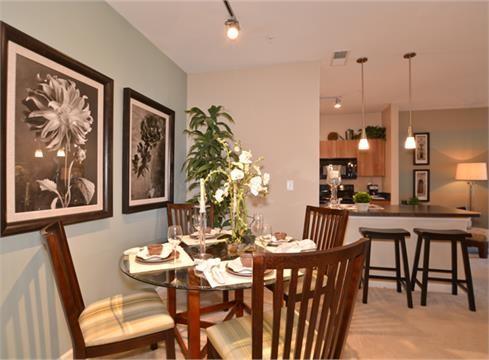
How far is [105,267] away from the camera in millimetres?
2207

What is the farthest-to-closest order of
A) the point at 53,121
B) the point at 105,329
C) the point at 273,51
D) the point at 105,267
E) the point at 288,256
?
the point at 273,51, the point at 105,267, the point at 53,121, the point at 105,329, the point at 288,256

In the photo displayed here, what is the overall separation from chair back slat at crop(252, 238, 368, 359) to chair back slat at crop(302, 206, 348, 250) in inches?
39.6

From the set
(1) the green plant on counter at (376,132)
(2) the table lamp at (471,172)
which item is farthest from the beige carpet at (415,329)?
(1) the green plant on counter at (376,132)

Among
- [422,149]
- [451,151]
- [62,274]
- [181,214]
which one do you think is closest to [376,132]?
[422,149]

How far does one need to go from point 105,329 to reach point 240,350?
74 centimetres

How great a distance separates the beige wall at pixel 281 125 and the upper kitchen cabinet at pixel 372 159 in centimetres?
270

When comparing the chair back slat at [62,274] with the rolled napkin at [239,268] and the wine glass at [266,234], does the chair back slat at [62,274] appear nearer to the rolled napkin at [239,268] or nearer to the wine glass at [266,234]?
the rolled napkin at [239,268]

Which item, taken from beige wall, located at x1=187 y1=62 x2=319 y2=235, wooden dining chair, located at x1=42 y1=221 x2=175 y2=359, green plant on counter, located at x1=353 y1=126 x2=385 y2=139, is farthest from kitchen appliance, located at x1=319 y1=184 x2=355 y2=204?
wooden dining chair, located at x1=42 y1=221 x2=175 y2=359

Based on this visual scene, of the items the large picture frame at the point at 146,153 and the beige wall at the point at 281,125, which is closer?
the large picture frame at the point at 146,153

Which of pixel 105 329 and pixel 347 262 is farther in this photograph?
pixel 105 329

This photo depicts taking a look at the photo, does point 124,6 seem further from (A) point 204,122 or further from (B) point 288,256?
(B) point 288,256

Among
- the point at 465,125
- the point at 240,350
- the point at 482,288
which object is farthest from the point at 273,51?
the point at 465,125

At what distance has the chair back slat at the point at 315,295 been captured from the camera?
92 centimetres

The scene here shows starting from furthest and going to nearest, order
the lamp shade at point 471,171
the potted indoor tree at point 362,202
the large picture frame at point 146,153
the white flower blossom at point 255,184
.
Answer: the lamp shade at point 471,171, the potted indoor tree at point 362,202, the large picture frame at point 146,153, the white flower blossom at point 255,184
